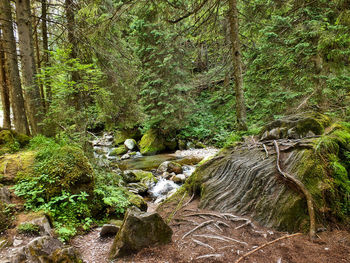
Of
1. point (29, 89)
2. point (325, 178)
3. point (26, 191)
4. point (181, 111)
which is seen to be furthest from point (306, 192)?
point (181, 111)

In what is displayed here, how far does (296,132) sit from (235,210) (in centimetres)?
231

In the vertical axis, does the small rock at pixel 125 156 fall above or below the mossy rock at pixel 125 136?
below

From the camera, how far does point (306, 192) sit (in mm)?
2652

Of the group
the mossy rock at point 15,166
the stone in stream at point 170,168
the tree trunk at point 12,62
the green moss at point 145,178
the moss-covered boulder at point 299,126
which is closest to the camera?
the mossy rock at point 15,166

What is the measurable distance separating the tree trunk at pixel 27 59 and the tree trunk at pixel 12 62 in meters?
0.23

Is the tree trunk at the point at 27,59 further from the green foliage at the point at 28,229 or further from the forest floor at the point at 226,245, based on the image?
the forest floor at the point at 226,245

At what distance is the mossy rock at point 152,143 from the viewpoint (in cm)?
1491

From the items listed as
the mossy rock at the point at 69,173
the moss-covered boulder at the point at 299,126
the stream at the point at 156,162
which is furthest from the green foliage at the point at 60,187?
the moss-covered boulder at the point at 299,126

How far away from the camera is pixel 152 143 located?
15.2 m

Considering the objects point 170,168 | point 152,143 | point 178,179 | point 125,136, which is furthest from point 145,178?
point 125,136

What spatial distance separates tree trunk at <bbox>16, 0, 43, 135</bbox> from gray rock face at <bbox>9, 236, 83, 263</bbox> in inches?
175

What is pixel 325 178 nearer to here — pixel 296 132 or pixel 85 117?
pixel 296 132

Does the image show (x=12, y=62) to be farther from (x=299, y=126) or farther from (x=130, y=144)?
(x=130, y=144)

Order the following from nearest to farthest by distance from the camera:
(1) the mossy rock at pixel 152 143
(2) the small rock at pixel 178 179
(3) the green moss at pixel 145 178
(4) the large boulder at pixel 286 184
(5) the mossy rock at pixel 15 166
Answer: (4) the large boulder at pixel 286 184 → (5) the mossy rock at pixel 15 166 → (3) the green moss at pixel 145 178 → (2) the small rock at pixel 178 179 → (1) the mossy rock at pixel 152 143
